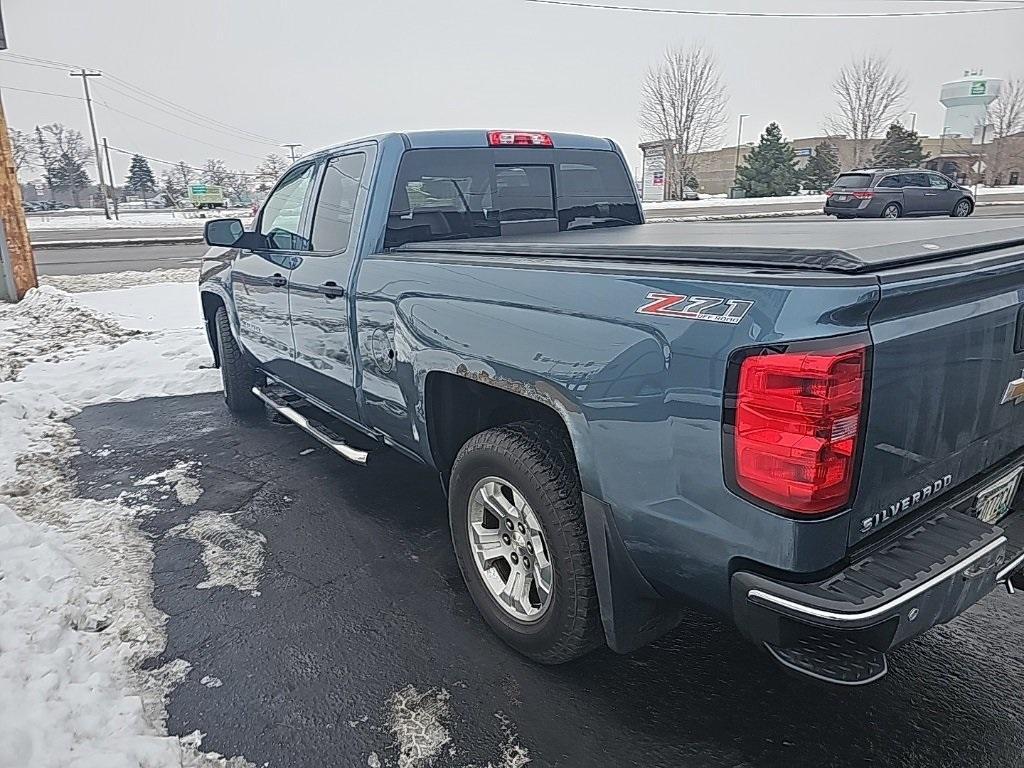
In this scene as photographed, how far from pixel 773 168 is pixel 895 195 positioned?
2592 centimetres

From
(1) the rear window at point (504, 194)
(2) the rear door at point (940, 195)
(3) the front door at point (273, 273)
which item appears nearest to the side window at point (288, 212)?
(3) the front door at point (273, 273)

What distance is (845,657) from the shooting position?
184cm

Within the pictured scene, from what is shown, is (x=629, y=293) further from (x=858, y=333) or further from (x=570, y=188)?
(x=570, y=188)

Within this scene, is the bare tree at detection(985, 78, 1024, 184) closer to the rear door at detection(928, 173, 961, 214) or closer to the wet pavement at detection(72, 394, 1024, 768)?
the rear door at detection(928, 173, 961, 214)

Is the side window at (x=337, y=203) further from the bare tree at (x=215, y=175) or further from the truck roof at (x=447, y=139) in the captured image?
the bare tree at (x=215, y=175)

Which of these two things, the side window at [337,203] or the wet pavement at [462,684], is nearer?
the wet pavement at [462,684]

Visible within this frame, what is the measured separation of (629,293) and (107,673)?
7.63 ft

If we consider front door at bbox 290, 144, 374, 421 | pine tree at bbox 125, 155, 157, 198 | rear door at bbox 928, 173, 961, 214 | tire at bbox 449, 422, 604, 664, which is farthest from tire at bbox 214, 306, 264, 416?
A: pine tree at bbox 125, 155, 157, 198

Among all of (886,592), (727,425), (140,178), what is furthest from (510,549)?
(140,178)

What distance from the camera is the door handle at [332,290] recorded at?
11.9 feet

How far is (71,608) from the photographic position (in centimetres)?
308

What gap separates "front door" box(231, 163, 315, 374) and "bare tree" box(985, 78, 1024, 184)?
6374cm

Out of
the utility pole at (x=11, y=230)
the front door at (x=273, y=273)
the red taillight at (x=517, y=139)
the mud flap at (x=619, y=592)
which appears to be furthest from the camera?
the utility pole at (x=11, y=230)

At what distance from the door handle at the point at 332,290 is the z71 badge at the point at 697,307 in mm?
2000
